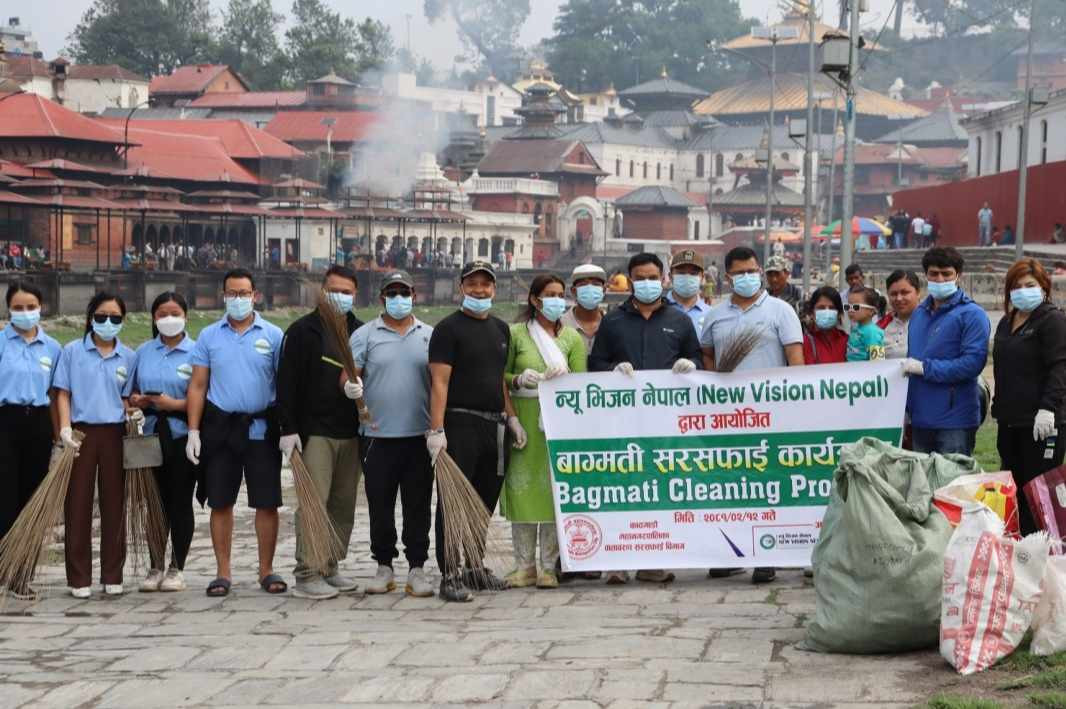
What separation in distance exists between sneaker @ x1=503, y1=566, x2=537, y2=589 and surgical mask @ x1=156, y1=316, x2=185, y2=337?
6.91 feet

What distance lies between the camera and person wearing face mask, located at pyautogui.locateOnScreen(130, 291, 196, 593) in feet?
29.1

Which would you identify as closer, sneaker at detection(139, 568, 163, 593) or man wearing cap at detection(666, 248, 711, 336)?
sneaker at detection(139, 568, 163, 593)

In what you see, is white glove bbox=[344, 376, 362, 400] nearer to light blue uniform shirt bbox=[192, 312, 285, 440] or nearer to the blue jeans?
light blue uniform shirt bbox=[192, 312, 285, 440]

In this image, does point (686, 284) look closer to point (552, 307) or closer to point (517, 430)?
point (552, 307)

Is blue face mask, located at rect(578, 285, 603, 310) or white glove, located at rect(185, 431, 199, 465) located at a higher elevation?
blue face mask, located at rect(578, 285, 603, 310)

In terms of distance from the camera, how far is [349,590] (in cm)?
881

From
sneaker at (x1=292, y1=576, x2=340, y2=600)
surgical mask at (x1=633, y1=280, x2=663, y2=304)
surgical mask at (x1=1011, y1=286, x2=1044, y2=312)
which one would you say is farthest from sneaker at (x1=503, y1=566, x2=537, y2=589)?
surgical mask at (x1=1011, y1=286, x2=1044, y2=312)

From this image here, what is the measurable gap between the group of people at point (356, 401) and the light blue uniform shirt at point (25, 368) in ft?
0.03

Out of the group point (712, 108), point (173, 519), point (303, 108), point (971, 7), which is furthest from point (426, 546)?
point (971, 7)

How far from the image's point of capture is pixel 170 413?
29.1 ft

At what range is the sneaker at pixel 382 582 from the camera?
28.6 ft

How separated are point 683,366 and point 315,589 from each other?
2.14 m

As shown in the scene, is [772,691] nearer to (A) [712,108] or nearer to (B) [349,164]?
(B) [349,164]

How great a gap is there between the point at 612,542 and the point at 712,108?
406 feet
